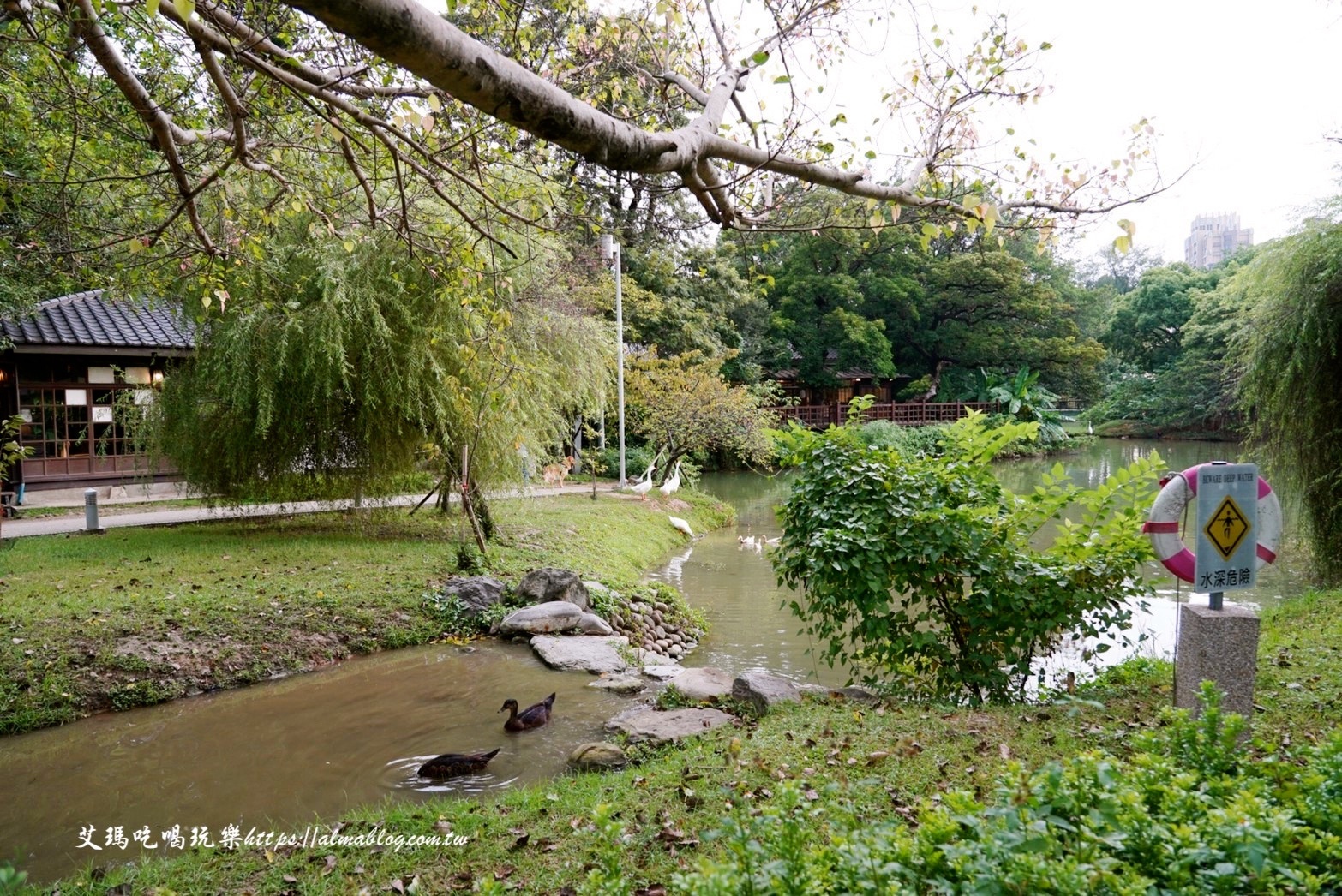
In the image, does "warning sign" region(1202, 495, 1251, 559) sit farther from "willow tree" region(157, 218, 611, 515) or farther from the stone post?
"willow tree" region(157, 218, 611, 515)

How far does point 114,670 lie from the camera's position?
22.5ft

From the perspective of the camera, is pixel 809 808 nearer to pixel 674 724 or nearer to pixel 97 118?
pixel 674 724

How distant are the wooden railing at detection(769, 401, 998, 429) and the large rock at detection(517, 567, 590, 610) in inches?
971

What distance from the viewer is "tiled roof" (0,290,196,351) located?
14.8 m

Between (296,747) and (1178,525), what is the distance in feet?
19.3

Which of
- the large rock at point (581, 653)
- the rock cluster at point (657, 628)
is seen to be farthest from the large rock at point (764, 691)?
the rock cluster at point (657, 628)

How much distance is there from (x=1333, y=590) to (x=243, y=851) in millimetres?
10185

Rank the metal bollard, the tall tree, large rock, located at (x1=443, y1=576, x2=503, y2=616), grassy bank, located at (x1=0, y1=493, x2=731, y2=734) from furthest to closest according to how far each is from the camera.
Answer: the tall tree < the metal bollard < large rock, located at (x1=443, y1=576, x2=503, y2=616) < grassy bank, located at (x1=0, y1=493, x2=731, y2=734)

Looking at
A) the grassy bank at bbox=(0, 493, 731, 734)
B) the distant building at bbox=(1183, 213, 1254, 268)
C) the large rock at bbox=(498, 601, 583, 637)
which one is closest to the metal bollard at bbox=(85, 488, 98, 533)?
the grassy bank at bbox=(0, 493, 731, 734)

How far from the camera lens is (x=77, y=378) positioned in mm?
16328

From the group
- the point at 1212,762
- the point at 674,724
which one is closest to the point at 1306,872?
the point at 1212,762

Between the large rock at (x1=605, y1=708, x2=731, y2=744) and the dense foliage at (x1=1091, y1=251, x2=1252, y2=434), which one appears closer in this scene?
the large rock at (x1=605, y1=708, x2=731, y2=744)

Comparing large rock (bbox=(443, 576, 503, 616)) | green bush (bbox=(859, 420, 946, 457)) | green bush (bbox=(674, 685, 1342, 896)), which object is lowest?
large rock (bbox=(443, 576, 503, 616))

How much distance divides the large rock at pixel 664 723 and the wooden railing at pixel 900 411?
1098 inches
